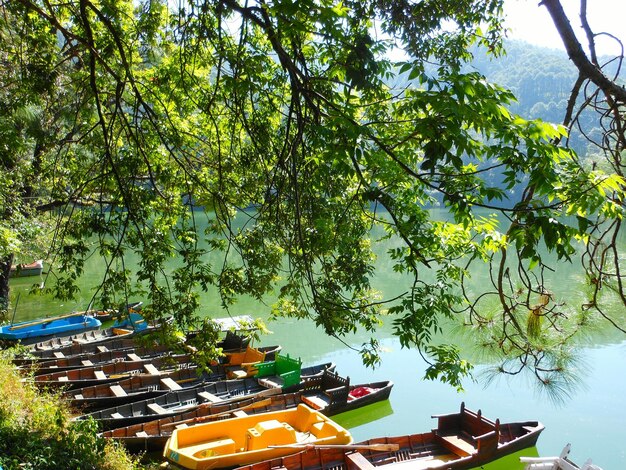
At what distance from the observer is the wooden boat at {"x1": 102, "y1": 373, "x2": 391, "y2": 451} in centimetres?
638

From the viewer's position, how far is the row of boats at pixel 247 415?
6.00 meters

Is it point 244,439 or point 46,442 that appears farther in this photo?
point 244,439

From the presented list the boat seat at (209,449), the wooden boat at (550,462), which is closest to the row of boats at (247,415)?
the boat seat at (209,449)

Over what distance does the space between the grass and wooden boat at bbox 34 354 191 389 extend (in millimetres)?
1607

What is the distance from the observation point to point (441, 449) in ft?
22.2

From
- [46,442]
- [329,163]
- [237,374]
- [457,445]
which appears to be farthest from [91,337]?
[329,163]

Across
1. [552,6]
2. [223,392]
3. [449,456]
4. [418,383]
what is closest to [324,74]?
[552,6]

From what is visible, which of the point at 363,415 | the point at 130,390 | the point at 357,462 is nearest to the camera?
the point at 357,462

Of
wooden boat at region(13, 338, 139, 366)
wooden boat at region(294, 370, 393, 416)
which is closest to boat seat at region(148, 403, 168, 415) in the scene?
wooden boat at region(294, 370, 393, 416)

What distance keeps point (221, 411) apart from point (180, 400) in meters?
0.86

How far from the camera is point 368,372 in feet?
35.4

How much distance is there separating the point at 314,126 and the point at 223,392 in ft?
21.4

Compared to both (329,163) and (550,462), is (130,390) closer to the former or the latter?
(329,163)

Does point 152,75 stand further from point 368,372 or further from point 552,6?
point 368,372
